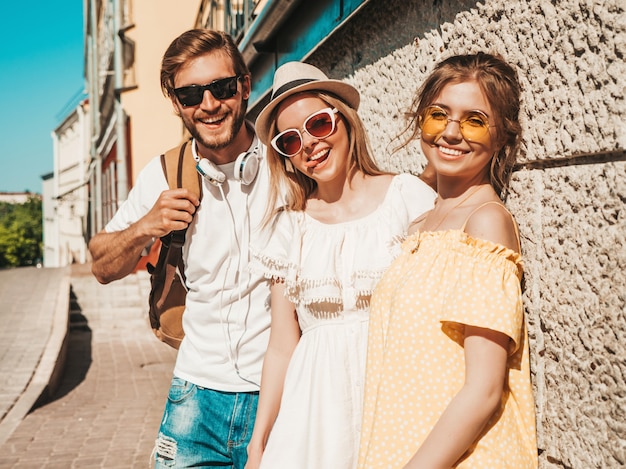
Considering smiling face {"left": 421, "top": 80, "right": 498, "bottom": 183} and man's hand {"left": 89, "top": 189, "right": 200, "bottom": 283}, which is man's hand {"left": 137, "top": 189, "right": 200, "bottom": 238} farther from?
smiling face {"left": 421, "top": 80, "right": 498, "bottom": 183}

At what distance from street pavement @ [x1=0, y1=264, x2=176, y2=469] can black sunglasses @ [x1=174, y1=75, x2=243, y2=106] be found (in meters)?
4.25

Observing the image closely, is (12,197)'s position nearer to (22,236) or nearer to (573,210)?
(22,236)

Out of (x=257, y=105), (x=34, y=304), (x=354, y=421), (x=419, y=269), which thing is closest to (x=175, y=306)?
(x=354, y=421)

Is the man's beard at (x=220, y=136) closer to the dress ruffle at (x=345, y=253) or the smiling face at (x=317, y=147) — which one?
the smiling face at (x=317, y=147)

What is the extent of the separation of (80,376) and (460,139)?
8750 mm

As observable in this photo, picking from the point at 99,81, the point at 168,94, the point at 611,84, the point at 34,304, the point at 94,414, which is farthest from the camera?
the point at 99,81

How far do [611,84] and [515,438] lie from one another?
2.82 ft

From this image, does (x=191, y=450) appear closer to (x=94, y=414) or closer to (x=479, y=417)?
(x=479, y=417)

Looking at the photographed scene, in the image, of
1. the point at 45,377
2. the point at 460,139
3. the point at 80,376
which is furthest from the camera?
the point at 80,376

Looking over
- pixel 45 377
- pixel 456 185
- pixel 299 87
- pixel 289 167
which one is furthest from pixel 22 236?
pixel 456 185

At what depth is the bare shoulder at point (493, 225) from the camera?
5.20ft

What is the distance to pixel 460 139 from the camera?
1.71m

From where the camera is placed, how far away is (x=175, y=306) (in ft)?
9.06

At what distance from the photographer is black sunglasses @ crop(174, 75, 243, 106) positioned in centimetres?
251
